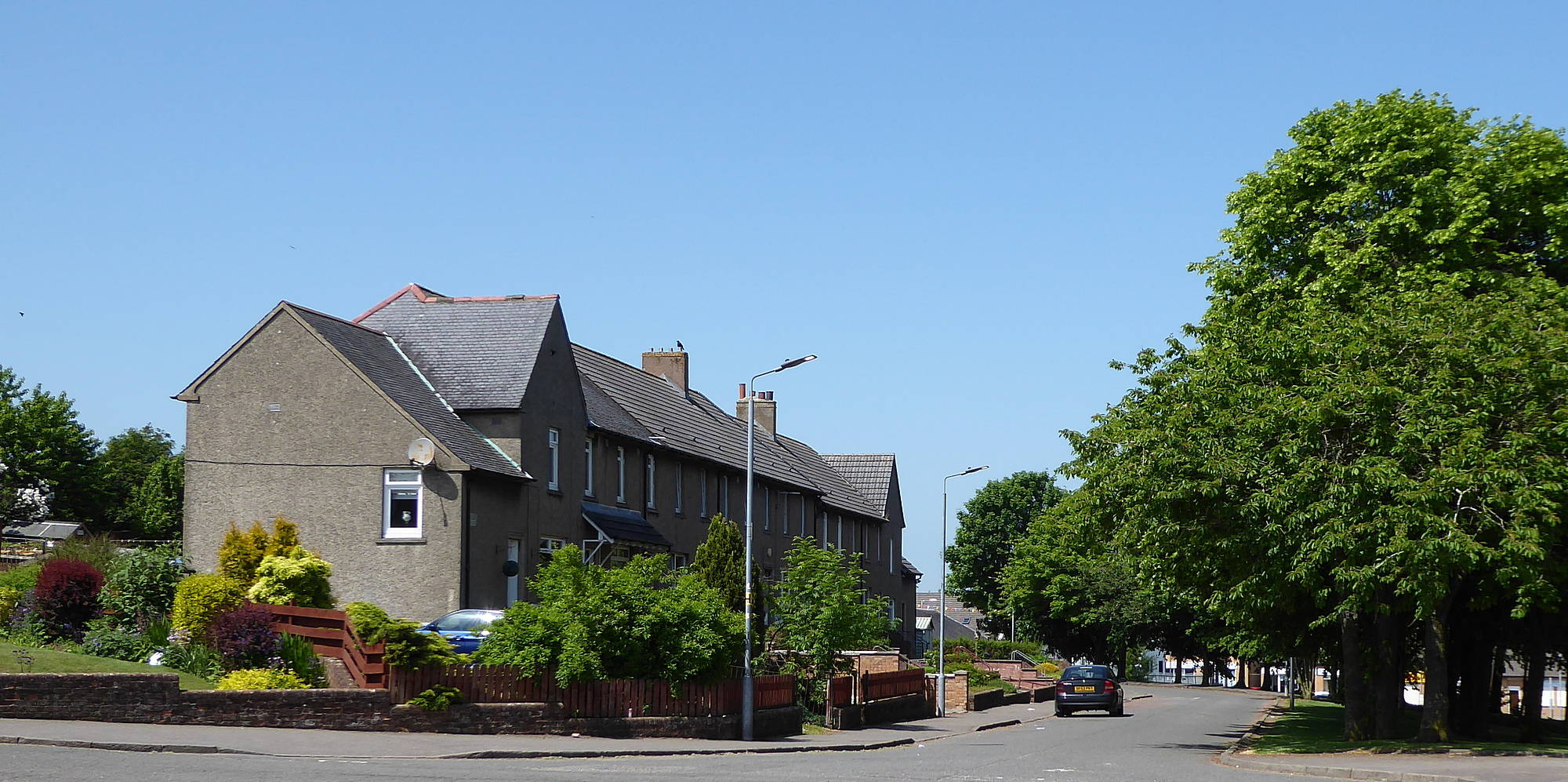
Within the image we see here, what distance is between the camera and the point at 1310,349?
1001 inches

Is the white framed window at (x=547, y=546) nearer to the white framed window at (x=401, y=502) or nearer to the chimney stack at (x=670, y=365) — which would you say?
the white framed window at (x=401, y=502)

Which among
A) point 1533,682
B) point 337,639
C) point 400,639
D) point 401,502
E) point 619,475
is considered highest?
point 619,475

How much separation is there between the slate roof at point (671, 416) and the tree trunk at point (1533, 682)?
22.2m

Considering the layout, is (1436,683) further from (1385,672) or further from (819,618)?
(819,618)

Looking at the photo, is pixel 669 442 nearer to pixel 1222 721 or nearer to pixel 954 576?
pixel 1222 721

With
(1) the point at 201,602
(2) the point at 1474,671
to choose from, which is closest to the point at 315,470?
(1) the point at 201,602

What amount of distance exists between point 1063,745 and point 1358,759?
653cm

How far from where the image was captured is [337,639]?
2481cm

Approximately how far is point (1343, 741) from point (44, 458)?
66.9m

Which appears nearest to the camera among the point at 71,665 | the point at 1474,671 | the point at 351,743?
the point at 351,743

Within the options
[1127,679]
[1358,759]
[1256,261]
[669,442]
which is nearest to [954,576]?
[1127,679]

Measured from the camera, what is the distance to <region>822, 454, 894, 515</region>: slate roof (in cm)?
7125

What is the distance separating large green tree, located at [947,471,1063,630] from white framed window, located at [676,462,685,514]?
55029 millimetres

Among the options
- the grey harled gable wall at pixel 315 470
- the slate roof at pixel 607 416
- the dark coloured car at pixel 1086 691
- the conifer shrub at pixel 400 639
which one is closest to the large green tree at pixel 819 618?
the grey harled gable wall at pixel 315 470
